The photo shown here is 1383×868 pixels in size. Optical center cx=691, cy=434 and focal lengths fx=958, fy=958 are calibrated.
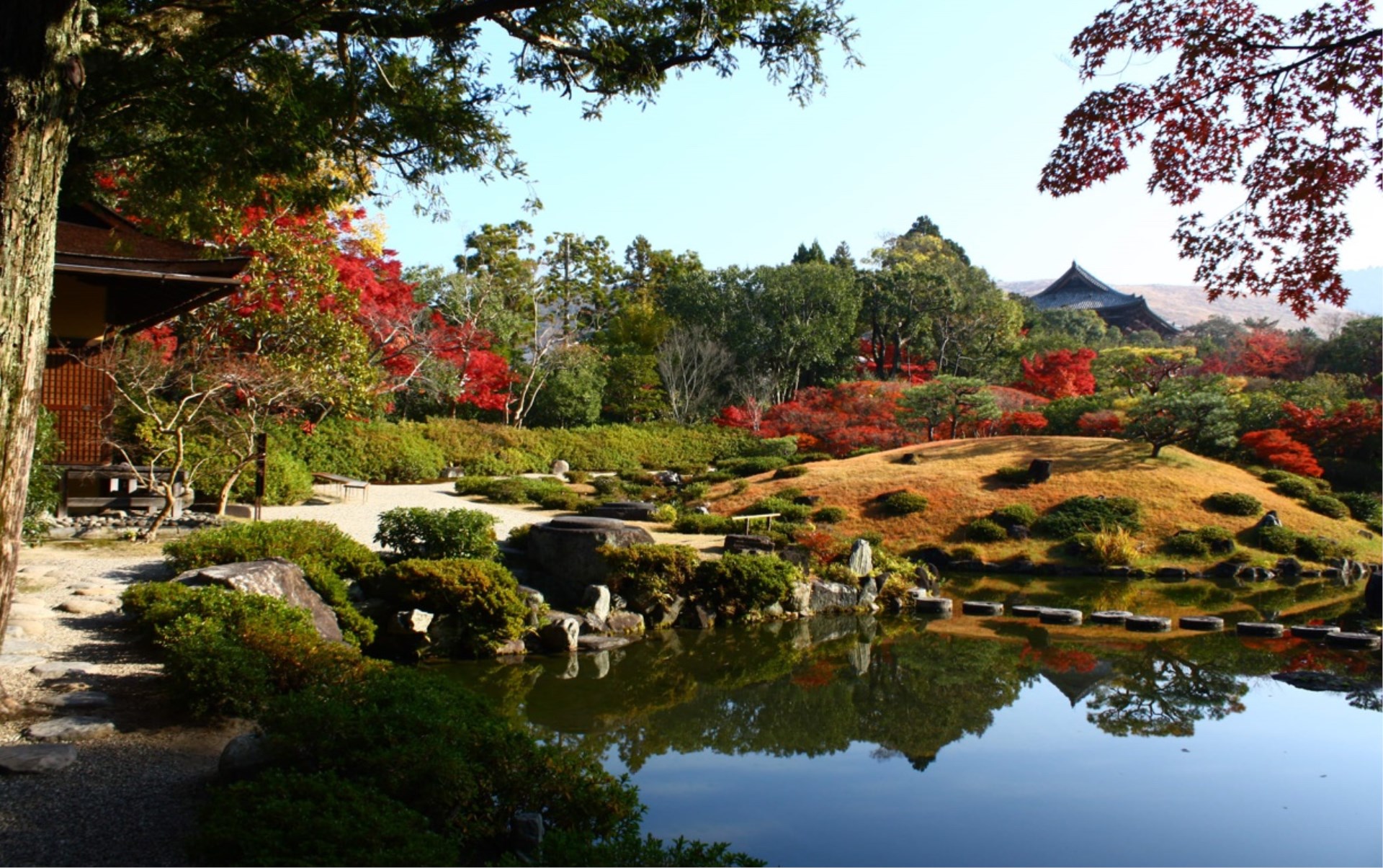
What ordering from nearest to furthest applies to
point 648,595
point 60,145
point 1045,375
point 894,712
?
point 60,145, point 894,712, point 648,595, point 1045,375

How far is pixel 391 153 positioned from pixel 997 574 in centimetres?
1252

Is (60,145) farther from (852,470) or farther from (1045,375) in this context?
(1045,375)

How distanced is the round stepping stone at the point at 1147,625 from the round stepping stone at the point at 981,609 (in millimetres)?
1488

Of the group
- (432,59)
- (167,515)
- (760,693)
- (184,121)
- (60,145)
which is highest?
(432,59)

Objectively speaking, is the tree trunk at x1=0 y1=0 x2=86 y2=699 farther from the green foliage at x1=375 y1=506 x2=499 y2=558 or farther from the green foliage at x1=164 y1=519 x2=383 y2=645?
the green foliage at x1=375 y1=506 x2=499 y2=558

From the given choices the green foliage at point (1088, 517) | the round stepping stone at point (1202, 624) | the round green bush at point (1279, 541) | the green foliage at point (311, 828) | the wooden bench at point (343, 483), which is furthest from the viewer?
the wooden bench at point (343, 483)

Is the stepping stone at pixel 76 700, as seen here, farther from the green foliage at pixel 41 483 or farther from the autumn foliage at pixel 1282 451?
the autumn foliage at pixel 1282 451

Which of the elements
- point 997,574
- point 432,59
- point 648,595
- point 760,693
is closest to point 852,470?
point 997,574

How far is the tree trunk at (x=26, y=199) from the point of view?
3652mm

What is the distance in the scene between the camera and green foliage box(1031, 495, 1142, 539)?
17141 mm

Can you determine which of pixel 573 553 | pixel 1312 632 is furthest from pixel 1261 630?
pixel 573 553

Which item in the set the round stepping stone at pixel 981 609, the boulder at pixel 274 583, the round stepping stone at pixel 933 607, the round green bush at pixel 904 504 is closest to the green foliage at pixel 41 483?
the boulder at pixel 274 583

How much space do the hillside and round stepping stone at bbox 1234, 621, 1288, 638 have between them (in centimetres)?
362

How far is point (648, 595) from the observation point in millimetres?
10430
